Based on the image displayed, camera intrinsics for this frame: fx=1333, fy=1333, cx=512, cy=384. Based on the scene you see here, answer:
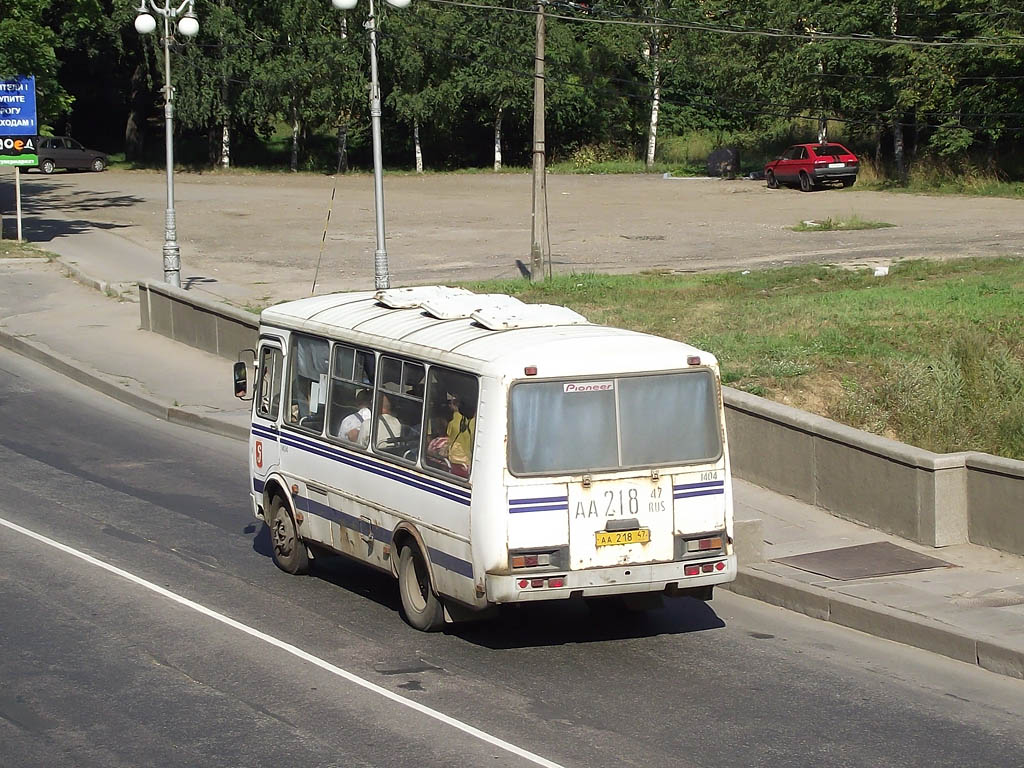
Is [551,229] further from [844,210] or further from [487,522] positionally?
[487,522]

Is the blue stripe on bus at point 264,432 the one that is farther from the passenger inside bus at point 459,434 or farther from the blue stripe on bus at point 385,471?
the passenger inside bus at point 459,434

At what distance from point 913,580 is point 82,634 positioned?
6.81 m

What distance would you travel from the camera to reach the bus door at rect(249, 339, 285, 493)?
1209 cm

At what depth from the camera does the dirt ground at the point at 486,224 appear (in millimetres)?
32750

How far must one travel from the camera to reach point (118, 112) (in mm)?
78812

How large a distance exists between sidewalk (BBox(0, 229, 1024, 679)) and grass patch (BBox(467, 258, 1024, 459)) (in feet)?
8.36

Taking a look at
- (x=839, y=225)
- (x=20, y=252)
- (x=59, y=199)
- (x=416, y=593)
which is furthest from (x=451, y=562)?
(x=59, y=199)

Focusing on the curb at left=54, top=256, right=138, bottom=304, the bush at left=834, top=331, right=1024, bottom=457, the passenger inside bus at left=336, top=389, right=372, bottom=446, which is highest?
the passenger inside bus at left=336, top=389, right=372, bottom=446

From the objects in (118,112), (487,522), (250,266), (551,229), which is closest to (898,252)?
(551,229)

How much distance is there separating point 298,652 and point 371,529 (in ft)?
4.57

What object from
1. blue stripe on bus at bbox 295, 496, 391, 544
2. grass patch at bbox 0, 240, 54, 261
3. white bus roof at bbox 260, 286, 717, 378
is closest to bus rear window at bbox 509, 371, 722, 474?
white bus roof at bbox 260, 286, 717, 378

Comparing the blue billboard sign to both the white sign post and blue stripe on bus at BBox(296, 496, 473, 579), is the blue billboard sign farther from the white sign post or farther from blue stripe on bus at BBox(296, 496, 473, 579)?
blue stripe on bus at BBox(296, 496, 473, 579)

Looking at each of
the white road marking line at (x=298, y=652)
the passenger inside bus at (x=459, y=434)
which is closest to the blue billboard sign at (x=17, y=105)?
the white road marking line at (x=298, y=652)

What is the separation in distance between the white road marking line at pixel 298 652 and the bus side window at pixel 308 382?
1.82m
